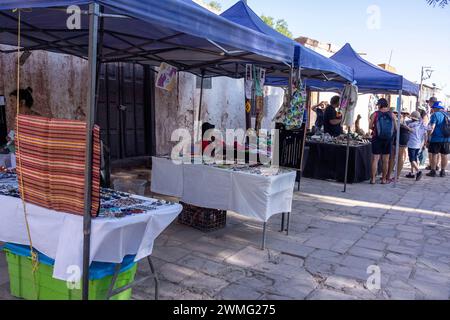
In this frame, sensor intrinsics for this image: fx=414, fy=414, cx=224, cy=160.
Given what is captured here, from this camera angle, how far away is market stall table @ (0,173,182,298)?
7.88 ft

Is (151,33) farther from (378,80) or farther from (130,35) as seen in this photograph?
(378,80)

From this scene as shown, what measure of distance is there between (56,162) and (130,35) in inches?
85.1

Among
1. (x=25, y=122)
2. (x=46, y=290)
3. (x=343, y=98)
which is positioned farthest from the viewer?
(x=343, y=98)

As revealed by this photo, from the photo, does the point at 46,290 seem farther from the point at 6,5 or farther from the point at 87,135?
the point at 6,5

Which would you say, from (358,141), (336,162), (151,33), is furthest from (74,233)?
(358,141)

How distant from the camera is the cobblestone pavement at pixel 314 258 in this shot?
10.8ft

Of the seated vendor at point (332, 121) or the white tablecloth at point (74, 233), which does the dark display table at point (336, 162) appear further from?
the white tablecloth at point (74, 233)

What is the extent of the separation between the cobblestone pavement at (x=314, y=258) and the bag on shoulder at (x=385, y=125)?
2055mm

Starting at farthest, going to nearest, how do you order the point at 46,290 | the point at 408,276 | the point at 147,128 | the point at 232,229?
the point at 147,128, the point at 232,229, the point at 408,276, the point at 46,290

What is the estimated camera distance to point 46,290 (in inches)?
107

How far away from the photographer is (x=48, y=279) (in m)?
2.70
